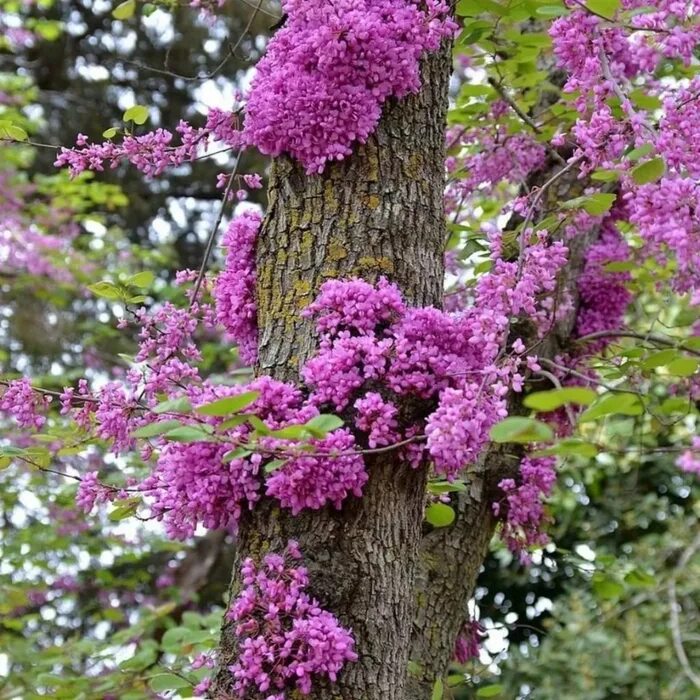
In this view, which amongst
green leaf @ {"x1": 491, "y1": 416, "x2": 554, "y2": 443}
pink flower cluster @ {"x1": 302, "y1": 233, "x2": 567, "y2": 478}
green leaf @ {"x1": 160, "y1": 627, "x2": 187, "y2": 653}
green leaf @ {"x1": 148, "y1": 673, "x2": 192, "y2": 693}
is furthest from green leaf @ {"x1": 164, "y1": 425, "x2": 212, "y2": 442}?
green leaf @ {"x1": 160, "y1": 627, "x2": 187, "y2": 653}

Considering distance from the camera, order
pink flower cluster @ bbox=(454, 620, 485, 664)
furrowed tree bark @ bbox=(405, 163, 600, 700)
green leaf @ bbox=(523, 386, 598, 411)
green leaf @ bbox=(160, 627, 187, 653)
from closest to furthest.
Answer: green leaf @ bbox=(523, 386, 598, 411) < furrowed tree bark @ bbox=(405, 163, 600, 700) < pink flower cluster @ bbox=(454, 620, 485, 664) < green leaf @ bbox=(160, 627, 187, 653)

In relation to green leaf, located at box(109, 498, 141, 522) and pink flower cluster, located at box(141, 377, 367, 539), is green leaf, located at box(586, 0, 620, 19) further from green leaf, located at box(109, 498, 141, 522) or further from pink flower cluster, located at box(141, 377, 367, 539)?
green leaf, located at box(109, 498, 141, 522)

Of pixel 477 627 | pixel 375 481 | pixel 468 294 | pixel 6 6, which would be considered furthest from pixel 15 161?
pixel 375 481

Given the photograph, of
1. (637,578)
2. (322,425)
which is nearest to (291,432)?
(322,425)

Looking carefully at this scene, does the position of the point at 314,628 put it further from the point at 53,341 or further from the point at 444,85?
the point at 53,341

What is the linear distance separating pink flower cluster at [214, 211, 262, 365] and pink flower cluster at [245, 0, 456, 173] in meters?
0.19

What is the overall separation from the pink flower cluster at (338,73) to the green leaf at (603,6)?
375mm

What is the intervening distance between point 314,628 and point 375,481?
269 mm

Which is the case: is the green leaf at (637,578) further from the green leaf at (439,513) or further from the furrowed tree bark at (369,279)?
the furrowed tree bark at (369,279)

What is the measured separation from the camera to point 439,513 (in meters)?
2.01

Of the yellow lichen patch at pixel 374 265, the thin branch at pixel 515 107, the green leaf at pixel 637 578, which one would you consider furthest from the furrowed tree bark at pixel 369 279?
the green leaf at pixel 637 578

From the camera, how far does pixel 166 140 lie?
76.8 inches

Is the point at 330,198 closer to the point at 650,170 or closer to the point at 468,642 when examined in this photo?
the point at 650,170

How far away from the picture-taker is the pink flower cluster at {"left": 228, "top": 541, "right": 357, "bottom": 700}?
1.50 meters
